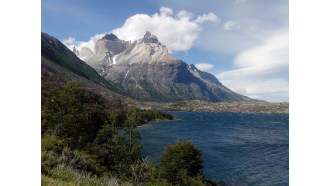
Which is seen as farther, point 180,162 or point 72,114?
point 180,162

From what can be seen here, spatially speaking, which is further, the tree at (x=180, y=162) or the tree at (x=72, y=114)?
the tree at (x=180, y=162)

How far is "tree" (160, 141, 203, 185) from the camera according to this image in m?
24.8

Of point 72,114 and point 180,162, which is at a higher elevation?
point 72,114

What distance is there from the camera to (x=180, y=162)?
26.3 m

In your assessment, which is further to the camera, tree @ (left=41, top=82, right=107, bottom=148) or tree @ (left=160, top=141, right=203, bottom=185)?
tree @ (left=160, top=141, right=203, bottom=185)

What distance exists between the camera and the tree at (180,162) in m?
24.8

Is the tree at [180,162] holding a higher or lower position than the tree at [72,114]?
lower

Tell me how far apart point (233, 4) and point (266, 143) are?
50.7 meters

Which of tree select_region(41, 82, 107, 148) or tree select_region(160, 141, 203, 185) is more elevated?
tree select_region(41, 82, 107, 148)

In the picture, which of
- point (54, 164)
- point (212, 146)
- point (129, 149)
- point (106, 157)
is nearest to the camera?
point (54, 164)
